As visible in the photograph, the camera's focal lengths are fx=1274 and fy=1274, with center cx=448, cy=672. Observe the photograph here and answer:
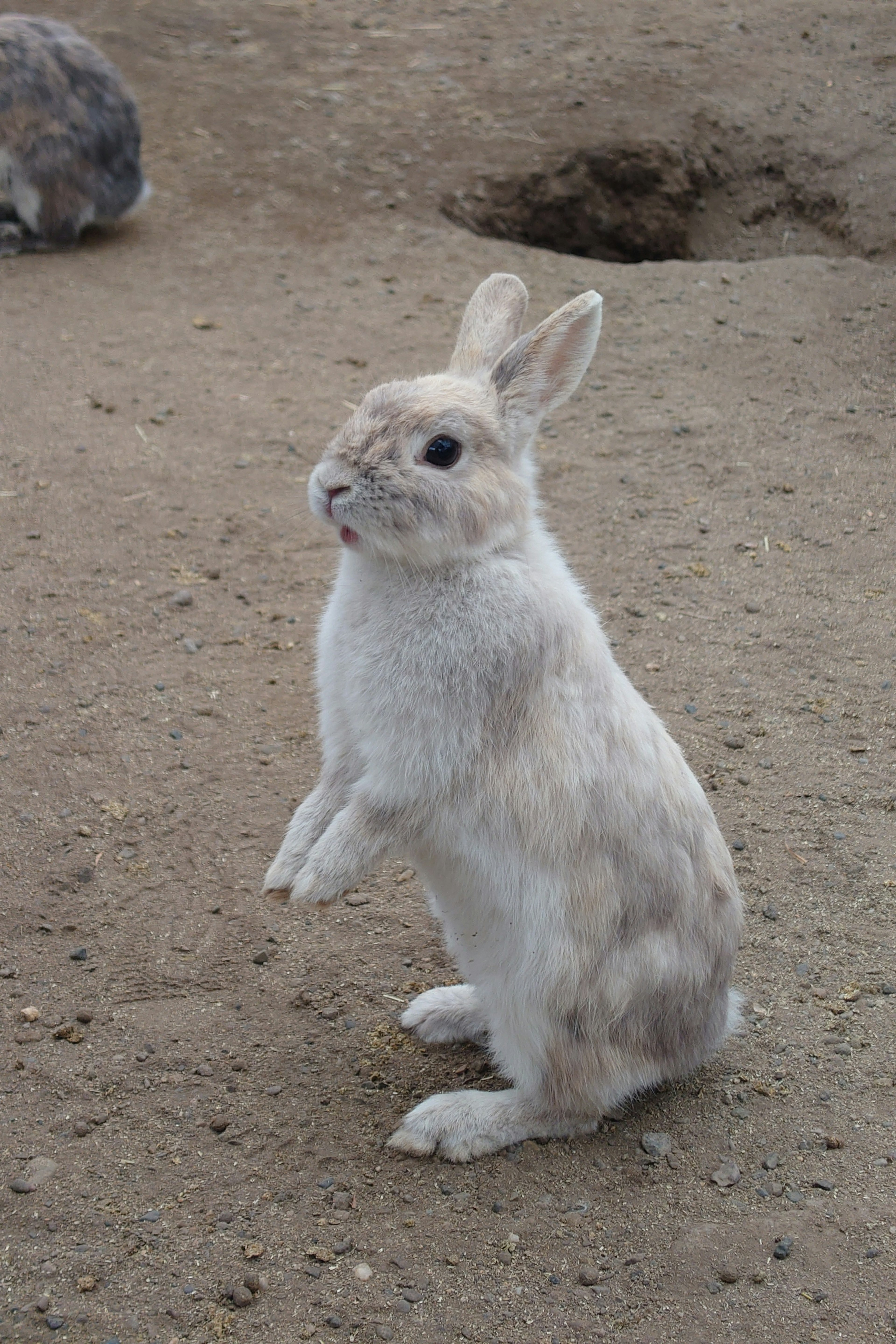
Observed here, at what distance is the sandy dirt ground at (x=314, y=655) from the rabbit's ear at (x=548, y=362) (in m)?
1.76

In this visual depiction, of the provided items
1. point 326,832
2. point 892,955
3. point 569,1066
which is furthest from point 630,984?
point 892,955

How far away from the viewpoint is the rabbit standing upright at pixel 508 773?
303cm

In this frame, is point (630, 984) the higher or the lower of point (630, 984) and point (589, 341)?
the lower

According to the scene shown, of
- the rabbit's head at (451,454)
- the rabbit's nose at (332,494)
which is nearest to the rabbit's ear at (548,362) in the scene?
the rabbit's head at (451,454)

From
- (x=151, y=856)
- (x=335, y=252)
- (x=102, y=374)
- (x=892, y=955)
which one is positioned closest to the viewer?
(x=892, y=955)

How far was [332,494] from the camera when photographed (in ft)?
9.84

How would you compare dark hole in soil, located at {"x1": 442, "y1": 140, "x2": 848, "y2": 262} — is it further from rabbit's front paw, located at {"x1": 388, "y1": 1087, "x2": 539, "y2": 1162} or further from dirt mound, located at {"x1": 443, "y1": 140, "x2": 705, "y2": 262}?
rabbit's front paw, located at {"x1": 388, "y1": 1087, "x2": 539, "y2": 1162}

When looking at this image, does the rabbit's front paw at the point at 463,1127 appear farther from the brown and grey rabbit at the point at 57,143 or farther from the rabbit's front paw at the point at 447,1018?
the brown and grey rabbit at the point at 57,143

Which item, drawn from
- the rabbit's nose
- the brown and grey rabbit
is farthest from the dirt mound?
the rabbit's nose

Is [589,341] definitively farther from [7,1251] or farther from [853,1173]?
[7,1251]

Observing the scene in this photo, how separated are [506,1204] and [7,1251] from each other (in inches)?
45.4

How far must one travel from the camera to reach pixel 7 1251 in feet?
9.32

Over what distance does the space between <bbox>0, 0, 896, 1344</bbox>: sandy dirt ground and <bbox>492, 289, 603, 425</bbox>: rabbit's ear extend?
1760 millimetres

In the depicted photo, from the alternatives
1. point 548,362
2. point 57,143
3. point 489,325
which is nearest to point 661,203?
point 57,143
